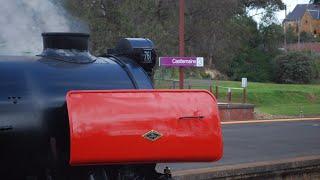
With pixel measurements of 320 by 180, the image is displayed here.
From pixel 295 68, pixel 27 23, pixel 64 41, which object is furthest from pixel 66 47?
pixel 295 68

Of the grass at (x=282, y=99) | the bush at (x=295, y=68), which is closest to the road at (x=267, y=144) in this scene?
the grass at (x=282, y=99)

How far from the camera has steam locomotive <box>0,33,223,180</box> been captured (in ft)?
12.2

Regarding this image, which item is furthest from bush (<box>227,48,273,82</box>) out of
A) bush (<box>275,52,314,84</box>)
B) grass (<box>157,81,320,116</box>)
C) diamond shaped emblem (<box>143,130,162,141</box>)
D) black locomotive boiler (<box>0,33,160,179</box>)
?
diamond shaped emblem (<box>143,130,162,141</box>)

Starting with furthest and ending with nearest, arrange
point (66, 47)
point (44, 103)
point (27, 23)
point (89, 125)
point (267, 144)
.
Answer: point (267, 144), point (27, 23), point (66, 47), point (44, 103), point (89, 125)

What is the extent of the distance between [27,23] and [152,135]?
5.01 feet

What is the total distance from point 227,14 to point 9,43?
107 ft

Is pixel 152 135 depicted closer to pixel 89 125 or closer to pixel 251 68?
pixel 89 125

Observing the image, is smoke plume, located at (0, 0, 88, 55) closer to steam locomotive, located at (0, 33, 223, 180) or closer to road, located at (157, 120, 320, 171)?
steam locomotive, located at (0, 33, 223, 180)

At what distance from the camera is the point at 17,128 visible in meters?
3.89

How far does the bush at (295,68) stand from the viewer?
6006cm

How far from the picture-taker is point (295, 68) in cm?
6003

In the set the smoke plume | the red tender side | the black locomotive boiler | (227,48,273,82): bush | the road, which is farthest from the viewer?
(227,48,273,82): bush

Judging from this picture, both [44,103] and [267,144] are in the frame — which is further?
[267,144]

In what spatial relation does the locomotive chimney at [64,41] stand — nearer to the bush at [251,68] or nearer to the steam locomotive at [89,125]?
the steam locomotive at [89,125]
